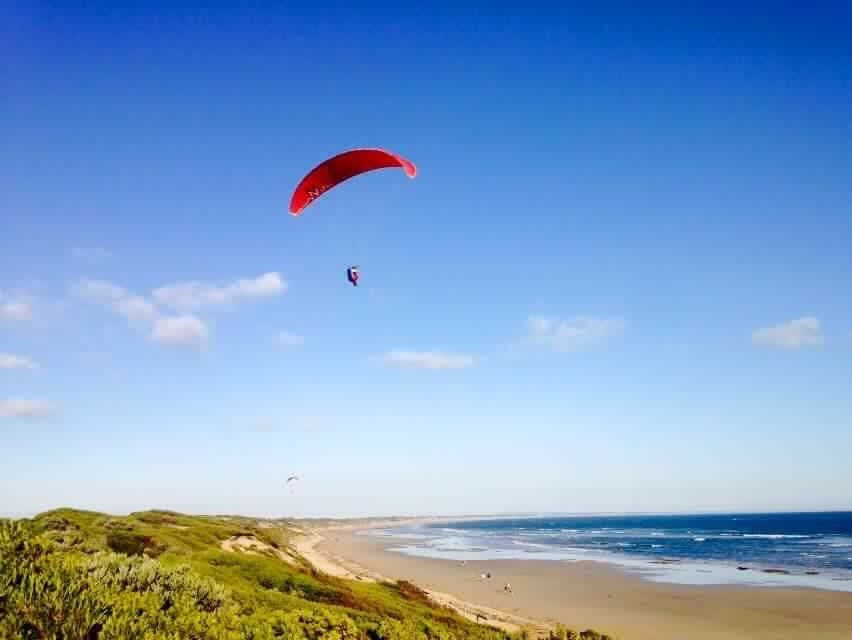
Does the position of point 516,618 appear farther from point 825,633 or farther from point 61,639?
point 61,639

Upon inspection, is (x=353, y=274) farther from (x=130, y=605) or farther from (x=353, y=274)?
(x=130, y=605)

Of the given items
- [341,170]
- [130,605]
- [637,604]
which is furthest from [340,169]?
[637,604]

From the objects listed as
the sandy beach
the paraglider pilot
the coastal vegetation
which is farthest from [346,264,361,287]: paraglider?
the sandy beach

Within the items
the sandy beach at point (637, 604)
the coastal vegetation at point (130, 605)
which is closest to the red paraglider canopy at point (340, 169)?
the coastal vegetation at point (130, 605)

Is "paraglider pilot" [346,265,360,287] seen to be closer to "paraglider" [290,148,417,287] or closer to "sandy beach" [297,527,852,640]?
"paraglider" [290,148,417,287]

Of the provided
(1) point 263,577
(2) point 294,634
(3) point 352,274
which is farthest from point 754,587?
(2) point 294,634
